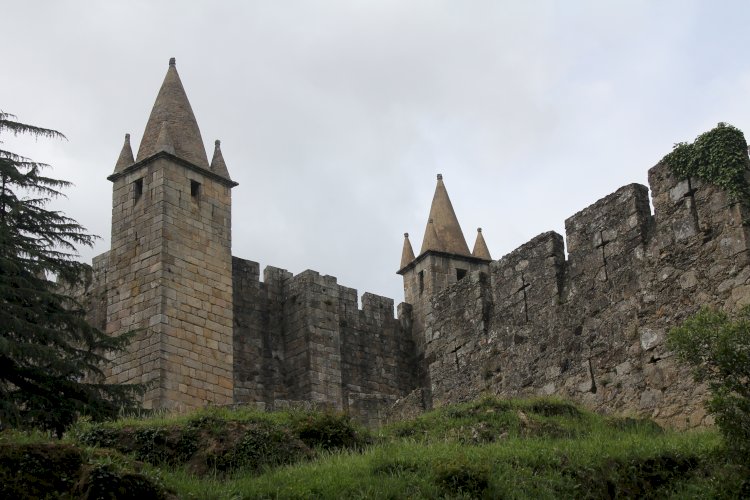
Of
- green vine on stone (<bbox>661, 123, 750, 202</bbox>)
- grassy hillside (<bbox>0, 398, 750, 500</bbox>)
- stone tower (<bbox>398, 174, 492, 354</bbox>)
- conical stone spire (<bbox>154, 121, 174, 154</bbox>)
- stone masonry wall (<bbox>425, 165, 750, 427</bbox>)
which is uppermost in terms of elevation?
conical stone spire (<bbox>154, 121, 174, 154</bbox>)

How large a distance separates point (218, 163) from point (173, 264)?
3.30 metres

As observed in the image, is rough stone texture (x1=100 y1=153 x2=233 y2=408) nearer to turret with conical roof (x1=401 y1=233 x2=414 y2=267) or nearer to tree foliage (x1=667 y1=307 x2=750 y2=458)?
turret with conical roof (x1=401 y1=233 x2=414 y2=267)

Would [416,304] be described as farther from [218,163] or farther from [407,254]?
[218,163]

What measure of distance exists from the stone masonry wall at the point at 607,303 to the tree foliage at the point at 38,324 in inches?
238

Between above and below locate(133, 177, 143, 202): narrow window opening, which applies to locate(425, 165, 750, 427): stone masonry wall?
below

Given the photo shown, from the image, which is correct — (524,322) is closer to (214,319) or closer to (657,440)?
(657,440)

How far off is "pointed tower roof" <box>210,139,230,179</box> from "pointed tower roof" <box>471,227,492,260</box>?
862 cm

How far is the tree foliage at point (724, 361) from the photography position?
1305cm

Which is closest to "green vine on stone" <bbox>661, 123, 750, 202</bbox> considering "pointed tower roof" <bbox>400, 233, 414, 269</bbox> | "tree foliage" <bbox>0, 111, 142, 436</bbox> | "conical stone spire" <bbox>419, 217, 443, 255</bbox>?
"tree foliage" <bbox>0, 111, 142, 436</bbox>

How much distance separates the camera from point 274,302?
30.3 m

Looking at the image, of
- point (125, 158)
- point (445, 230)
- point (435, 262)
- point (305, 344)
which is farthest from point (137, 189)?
point (445, 230)

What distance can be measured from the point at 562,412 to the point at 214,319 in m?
11.1

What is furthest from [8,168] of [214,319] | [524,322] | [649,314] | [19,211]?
[649,314]

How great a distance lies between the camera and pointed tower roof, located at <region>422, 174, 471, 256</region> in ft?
111
